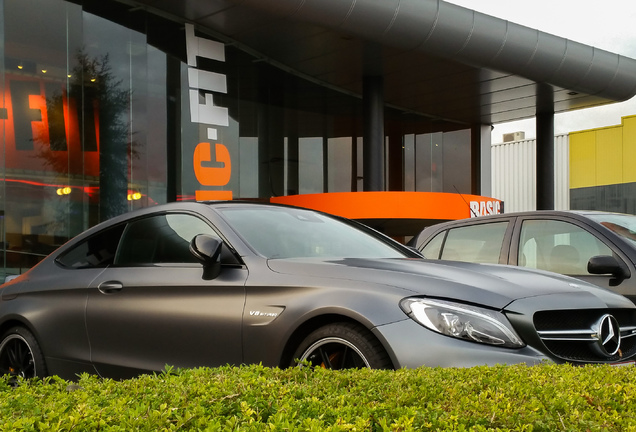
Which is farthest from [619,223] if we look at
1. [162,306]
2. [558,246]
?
[162,306]

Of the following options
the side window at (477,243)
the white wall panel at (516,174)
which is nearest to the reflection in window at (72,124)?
the side window at (477,243)

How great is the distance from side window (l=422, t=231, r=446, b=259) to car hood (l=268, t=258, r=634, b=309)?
2.90 meters

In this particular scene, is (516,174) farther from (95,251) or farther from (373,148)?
(95,251)

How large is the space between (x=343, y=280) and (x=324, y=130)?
985 inches

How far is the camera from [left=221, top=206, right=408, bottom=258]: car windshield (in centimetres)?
481

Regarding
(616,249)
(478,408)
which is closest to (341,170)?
(616,249)

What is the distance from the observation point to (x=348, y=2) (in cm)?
1961

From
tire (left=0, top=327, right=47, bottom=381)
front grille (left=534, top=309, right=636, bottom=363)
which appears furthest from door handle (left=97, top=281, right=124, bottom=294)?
front grille (left=534, top=309, right=636, bottom=363)

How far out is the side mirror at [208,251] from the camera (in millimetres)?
4438

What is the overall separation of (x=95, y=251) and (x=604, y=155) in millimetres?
38098

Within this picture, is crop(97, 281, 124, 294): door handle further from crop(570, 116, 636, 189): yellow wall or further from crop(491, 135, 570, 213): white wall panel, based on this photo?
crop(491, 135, 570, 213): white wall panel

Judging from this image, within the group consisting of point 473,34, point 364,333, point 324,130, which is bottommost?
point 364,333

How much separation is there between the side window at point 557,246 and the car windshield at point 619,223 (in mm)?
181

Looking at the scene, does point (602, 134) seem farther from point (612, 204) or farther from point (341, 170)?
point (341, 170)
